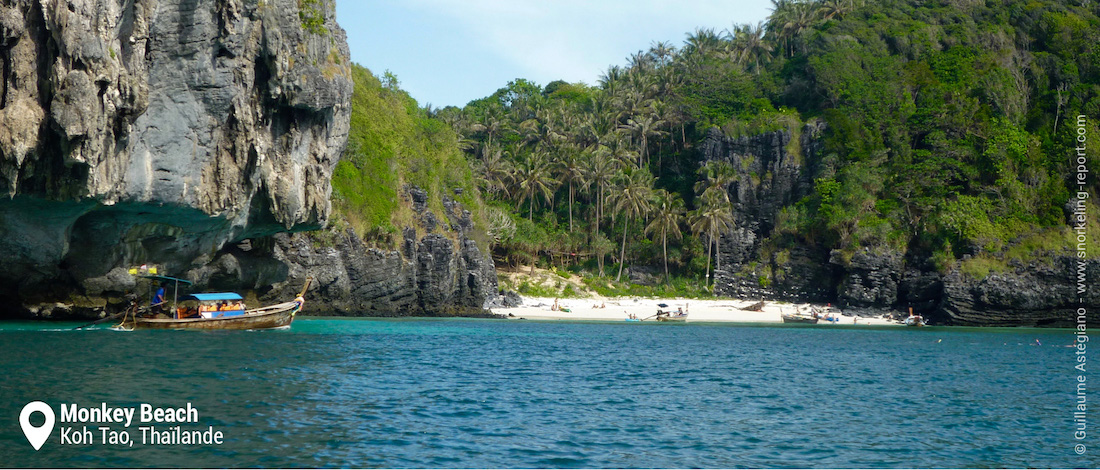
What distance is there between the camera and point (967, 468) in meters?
15.1

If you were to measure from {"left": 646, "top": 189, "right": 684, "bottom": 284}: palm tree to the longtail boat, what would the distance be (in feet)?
153

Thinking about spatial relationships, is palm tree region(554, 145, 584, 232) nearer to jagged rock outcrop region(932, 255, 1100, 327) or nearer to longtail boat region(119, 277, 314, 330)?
jagged rock outcrop region(932, 255, 1100, 327)

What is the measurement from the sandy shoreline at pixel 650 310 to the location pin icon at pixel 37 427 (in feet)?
160

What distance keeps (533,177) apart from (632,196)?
10.4 m

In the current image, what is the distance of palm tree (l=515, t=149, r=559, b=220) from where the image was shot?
83500mm

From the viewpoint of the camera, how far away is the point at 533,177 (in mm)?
83500

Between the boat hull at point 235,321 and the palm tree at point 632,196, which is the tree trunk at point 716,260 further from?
the boat hull at point 235,321

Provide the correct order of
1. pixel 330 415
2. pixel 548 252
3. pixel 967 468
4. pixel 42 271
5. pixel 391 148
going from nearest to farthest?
pixel 967 468 < pixel 330 415 < pixel 42 271 < pixel 391 148 < pixel 548 252

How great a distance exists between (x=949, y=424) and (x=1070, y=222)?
57092mm

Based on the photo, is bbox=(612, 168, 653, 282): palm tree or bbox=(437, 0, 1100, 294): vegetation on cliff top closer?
bbox=(437, 0, 1100, 294): vegetation on cliff top

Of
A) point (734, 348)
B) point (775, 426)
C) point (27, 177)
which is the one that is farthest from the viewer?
point (734, 348)

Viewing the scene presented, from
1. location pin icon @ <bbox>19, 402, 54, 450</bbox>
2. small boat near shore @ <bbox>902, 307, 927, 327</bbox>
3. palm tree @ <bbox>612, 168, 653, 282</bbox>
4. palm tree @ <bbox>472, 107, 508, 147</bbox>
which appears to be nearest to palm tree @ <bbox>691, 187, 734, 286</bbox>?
palm tree @ <bbox>612, 168, 653, 282</bbox>

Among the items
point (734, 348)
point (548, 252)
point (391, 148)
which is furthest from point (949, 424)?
point (548, 252)

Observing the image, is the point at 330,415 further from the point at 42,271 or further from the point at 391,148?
the point at 391,148
